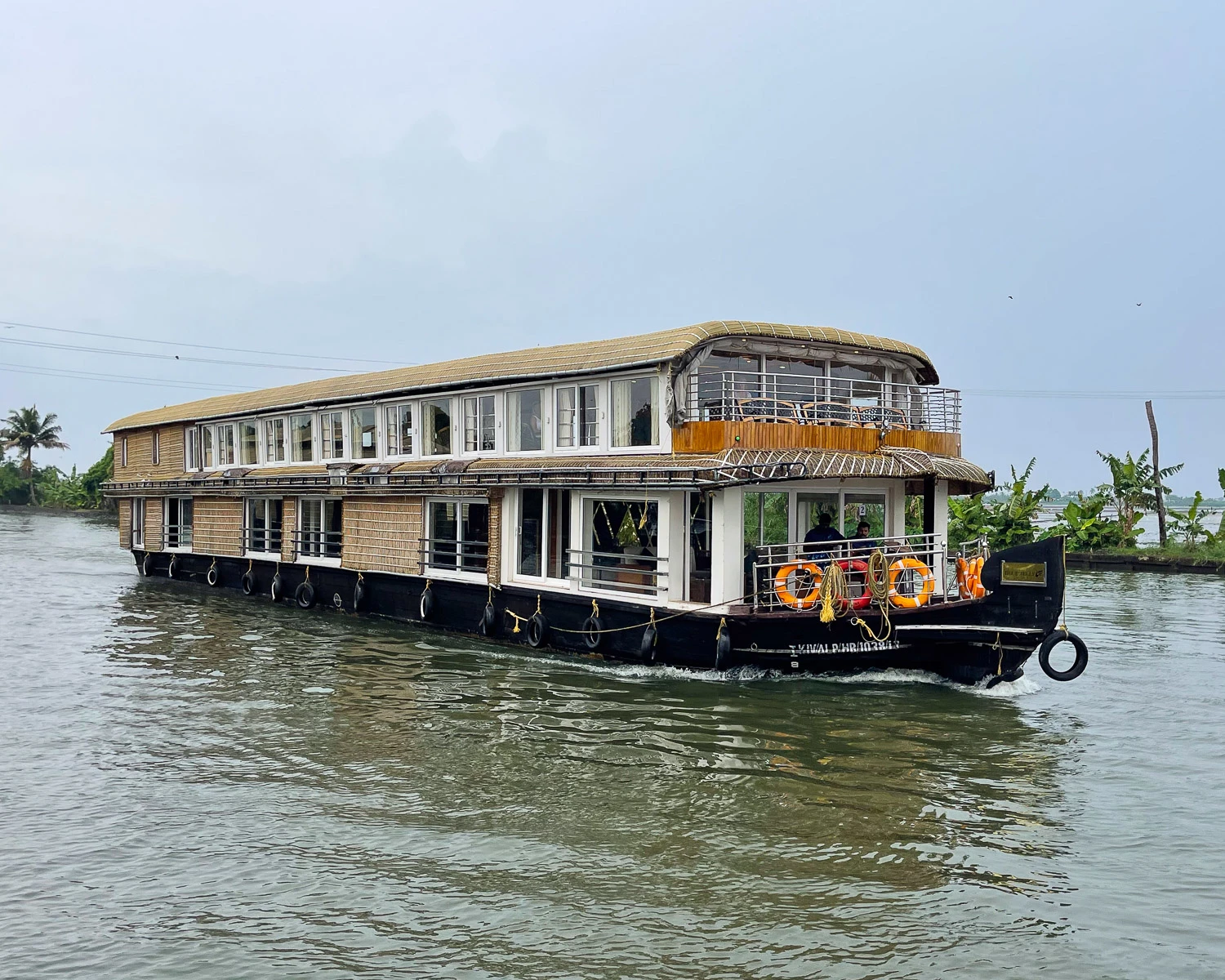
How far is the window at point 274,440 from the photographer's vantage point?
24125 mm

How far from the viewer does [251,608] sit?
2203 cm

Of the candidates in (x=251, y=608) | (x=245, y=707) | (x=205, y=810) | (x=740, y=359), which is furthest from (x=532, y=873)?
(x=251, y=608)

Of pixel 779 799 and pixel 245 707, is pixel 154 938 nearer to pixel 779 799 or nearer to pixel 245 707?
pixel 779 799

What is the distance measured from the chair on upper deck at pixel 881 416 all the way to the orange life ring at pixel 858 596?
1.87 m

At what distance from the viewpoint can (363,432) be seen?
70.0 feet

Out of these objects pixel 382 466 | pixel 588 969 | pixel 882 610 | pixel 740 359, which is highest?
pixel 740 359

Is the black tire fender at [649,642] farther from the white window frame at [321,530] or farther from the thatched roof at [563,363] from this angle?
the white window frame at [321,530]

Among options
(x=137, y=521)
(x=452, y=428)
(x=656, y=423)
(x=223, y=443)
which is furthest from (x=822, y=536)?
(x=137, y=521)

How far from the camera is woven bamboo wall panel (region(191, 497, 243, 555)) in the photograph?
24.3 m

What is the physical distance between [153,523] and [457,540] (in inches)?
553

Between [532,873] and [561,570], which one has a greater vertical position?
[561,570]

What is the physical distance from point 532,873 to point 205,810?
10.1ft

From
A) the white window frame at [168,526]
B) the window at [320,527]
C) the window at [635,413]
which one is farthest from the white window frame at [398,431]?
the white window frame at [168,526]

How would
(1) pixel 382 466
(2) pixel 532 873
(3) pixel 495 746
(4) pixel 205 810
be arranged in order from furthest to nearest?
(1) pixel 382 466 → (3) pixel 495 746 → (4) pixel 205 810 → (2) pixel 532 873
